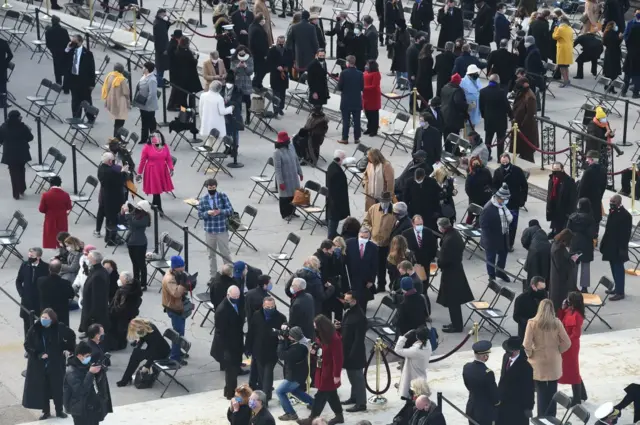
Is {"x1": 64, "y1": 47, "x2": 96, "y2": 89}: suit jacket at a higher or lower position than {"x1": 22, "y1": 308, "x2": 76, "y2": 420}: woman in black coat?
higher

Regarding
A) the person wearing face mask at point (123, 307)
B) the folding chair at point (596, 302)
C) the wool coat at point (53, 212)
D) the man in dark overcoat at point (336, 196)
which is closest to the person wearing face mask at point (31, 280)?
the person wearing face mask at point (123, 307)

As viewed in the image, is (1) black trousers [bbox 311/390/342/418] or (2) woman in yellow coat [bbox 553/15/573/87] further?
(2) woman in yellow coat [bbox 553/15/573/87]

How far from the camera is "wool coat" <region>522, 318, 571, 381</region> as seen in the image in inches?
869

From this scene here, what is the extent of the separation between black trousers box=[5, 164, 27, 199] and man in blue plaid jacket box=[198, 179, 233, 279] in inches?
184

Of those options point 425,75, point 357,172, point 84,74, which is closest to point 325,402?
point 357,172

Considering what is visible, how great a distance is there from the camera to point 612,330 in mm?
25766

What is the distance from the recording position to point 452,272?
25.5 meters

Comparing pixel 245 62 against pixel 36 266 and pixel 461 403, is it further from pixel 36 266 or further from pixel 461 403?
pixel 461 403

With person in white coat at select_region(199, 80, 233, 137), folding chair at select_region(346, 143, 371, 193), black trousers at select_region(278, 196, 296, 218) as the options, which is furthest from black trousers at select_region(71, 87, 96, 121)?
black trousers at select_region(278, 196, 296, 218)

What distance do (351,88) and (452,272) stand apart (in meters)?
8.12

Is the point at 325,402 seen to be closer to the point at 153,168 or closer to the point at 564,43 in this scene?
the point at 153,168

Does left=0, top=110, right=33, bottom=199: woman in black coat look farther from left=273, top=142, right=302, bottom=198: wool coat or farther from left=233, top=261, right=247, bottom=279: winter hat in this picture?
left=233, top=261, right=247, bottom=279: winter hat

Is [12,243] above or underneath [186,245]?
underneath

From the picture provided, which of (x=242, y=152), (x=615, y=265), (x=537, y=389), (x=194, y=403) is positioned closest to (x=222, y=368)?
(x=194, y=403)
